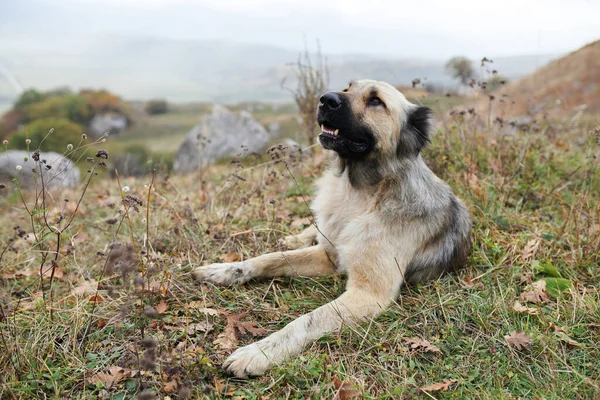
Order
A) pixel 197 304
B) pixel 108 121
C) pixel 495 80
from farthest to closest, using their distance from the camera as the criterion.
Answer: pixel 108 121
pixel 495 80
pixel 197 304

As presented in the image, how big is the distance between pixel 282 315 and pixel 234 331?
41 centimetres

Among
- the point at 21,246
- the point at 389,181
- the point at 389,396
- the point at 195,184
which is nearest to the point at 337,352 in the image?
the point at 389,396

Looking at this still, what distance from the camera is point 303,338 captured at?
Answer: 2.97 meters

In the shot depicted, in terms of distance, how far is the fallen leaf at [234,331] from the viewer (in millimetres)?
3018

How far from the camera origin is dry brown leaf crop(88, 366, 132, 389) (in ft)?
8.69

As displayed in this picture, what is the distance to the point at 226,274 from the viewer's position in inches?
145

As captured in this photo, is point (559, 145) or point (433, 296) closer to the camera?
point (433, 296)

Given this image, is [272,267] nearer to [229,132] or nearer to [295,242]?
[295,242]

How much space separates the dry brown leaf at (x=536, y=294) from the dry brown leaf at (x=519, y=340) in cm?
55

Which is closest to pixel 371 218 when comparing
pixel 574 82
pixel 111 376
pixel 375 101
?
pixel 375 101

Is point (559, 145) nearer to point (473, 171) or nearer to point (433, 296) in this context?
point (473, 171)

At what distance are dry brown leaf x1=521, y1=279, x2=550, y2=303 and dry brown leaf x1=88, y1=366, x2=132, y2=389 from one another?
9.52 ft

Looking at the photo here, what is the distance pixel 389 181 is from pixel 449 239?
0.73 m

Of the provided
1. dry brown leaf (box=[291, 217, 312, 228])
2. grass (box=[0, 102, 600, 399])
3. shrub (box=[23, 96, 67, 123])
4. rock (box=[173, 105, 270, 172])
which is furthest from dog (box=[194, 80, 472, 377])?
shrub (box=[23, 96, 67, 123])
